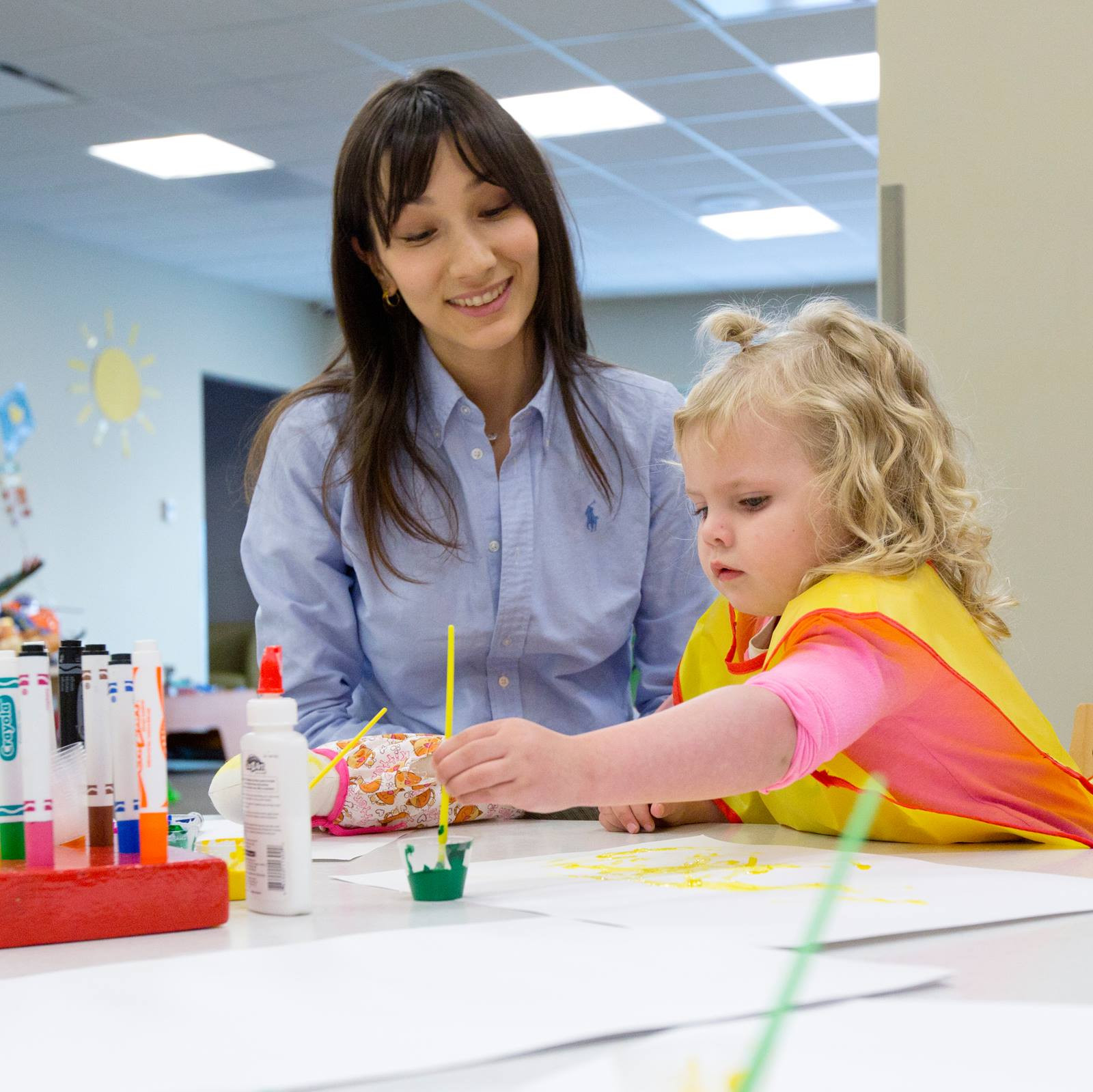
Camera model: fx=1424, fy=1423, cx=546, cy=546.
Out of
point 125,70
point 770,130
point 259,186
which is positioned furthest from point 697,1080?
point 259,186

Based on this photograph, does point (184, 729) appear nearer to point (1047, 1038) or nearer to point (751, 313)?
point (751, 313)

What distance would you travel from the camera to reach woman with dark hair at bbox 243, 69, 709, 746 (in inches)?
53.5

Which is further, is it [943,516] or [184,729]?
[184,729]

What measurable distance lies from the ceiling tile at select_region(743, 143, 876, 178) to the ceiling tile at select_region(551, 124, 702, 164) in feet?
1.12

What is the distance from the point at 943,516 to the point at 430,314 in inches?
22.4

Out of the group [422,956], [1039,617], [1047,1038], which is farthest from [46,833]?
[1039,617]

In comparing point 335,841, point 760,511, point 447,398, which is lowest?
point 335,841

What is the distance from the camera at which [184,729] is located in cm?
552

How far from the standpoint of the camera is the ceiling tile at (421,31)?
168 inches

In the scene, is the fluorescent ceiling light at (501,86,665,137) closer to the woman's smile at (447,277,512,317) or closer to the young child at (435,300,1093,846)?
the woman's smile at (447,277,512,317)

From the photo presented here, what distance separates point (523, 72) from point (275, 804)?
437 centimetres

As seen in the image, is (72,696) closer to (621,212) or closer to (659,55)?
(659,55)

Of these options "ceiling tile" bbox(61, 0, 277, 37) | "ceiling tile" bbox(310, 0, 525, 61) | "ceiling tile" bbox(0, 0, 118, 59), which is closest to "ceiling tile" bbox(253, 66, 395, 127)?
"ceiling tile" bbox(310, 0, 525, 61)

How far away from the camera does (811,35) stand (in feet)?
14.8
